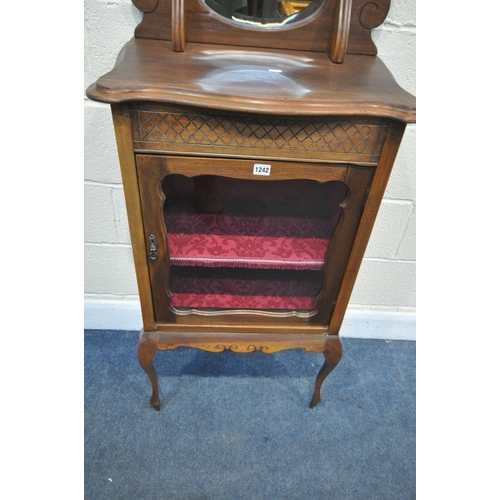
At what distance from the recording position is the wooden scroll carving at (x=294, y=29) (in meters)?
0.77

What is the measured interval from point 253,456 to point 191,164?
809 millimetres

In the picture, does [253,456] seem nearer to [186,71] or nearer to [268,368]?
[268,368]

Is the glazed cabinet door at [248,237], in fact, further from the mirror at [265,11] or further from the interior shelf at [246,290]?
the mirror at [265,11]

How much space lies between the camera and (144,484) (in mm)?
986

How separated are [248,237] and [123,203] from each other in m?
0.42

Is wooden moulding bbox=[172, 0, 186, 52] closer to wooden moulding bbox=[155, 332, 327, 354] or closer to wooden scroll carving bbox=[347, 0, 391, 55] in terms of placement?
wooden scroll carving bbox=[347, 0, 391, 55]

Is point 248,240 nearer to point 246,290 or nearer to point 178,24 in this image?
point 246,290

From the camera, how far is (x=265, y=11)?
2.57ft

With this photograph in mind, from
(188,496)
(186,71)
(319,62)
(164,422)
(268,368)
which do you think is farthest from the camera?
(268,368)

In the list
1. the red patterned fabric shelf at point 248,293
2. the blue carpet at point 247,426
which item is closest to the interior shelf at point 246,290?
the red patterned fabric shelf at point 248,293

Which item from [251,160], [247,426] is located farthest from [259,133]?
[247,426]

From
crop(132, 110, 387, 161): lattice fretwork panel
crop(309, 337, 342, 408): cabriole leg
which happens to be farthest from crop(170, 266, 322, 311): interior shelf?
crop(132, 110, 387, 161): lattice fretwork panel

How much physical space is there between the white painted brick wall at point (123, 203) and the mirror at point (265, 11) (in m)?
0.17

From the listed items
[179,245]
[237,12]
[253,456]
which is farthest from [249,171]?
[253,456]
